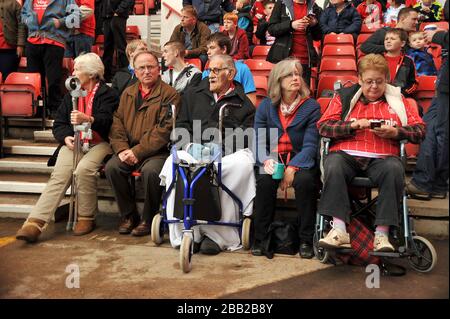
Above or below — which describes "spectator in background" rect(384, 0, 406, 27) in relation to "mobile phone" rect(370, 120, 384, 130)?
above

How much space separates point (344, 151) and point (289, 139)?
477mm

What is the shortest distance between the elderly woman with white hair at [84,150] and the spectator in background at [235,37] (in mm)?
2152

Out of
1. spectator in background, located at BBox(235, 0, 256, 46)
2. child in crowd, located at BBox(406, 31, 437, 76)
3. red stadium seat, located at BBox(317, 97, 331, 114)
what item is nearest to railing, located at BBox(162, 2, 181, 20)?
spectator in background, located at BBox(235, 0, 256, 46)

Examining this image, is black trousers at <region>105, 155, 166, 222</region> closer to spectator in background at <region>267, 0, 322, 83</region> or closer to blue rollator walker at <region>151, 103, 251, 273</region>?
blue rollator walker at <region>151, 103, 251, 273</region>

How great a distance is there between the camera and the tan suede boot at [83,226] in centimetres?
402

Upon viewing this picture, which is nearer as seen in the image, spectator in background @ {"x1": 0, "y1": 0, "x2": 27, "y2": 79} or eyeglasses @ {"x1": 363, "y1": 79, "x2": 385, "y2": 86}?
eyeglasses @ {"x1": 363, "y1": 79, "x2": 385, "y2": 86}

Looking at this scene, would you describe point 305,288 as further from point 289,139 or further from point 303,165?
point 289,139

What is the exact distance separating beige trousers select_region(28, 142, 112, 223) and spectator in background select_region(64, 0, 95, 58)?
8.80 feet

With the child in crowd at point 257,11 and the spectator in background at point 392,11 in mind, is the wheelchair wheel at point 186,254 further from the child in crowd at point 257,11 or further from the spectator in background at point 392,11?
the spectator in background at point 392,11

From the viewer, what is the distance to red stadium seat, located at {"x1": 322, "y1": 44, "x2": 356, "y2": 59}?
644 centimetres

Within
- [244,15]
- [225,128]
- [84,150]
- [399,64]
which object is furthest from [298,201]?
[244,15]

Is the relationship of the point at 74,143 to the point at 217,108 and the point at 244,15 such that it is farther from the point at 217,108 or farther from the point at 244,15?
the point at 244,15

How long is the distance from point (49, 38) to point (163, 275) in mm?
3769

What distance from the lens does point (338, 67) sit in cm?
603
